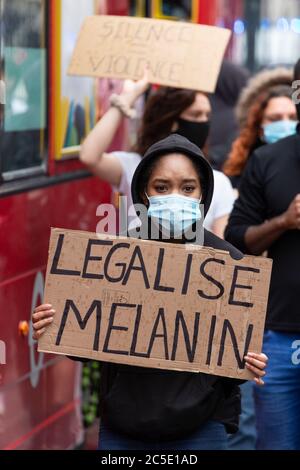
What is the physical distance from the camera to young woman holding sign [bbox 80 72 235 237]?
5.25 metres

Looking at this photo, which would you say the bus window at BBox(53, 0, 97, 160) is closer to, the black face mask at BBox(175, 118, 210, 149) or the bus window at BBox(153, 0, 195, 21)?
the black face mask at BBox(175, 118, 210, 149)

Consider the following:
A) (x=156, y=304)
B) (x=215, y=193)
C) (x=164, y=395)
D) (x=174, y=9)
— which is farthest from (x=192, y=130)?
(x=174, y=9)

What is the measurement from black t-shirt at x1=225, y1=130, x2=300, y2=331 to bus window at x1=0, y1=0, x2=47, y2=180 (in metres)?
0.99

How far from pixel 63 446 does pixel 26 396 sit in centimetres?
78

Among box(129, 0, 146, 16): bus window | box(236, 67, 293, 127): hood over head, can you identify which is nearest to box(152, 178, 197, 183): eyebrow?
box(236, 67, 293, 127): hood over head

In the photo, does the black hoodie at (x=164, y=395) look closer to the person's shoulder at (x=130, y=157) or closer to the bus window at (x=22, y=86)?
the bus window at (x=22, y=86)

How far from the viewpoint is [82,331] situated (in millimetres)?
3678

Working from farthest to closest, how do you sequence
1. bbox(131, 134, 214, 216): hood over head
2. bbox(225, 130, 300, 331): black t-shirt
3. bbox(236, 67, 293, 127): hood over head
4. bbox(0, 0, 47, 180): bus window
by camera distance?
bbox(236, 67, 293, 127): hood over head < bbox(0, 0, 47, 180): bus window < bbox(225, 130, 300, 331): black t-shirt < bbox(131, 134, 214, 216): hood over head

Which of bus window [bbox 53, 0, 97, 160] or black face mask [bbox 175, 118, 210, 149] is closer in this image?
black face mask [bbox 175, 118, 210, 149]

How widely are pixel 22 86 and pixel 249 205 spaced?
1.13 meters

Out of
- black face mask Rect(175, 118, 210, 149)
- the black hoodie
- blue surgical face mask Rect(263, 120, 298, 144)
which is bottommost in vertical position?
the black hoodie

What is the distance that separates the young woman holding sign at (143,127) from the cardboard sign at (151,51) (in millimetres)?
100

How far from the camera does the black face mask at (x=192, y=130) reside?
5.35 meters
